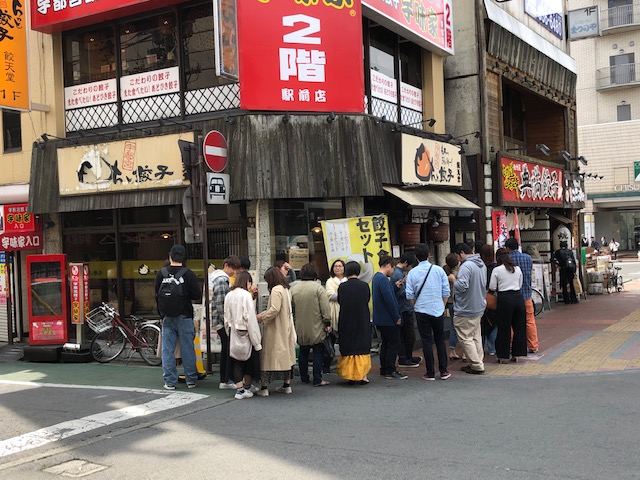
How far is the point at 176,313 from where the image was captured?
29.7 ft

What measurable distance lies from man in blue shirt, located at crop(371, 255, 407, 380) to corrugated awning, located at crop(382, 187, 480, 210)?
275cm

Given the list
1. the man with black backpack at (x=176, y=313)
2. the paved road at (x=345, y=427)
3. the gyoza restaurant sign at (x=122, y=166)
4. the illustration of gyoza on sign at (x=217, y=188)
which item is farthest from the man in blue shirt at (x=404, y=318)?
the gyoza restaurant sign at (x=122, y=166)

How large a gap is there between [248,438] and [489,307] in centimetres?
542

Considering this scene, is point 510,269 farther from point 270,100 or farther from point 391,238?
point 270,100

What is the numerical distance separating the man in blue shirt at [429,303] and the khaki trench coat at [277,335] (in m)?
1.97

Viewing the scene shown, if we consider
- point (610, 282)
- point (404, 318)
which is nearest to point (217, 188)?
point (404, 318)

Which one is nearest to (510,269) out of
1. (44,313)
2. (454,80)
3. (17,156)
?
(454,80)

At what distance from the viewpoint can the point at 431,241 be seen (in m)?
14.8

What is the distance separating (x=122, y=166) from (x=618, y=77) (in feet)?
133

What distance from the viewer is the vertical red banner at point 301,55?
1088cm

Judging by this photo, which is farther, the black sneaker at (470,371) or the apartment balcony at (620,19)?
the apartment balcony at (620,19)

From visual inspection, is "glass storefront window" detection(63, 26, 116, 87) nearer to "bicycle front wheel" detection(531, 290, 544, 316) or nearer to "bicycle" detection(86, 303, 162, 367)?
"bicycle" detection(86, 303, 162, 367)

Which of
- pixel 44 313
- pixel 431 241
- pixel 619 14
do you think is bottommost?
pixel 44 313

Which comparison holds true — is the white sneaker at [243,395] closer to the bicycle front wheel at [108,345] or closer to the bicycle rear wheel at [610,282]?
the bicycle front wheel at [108,345]
